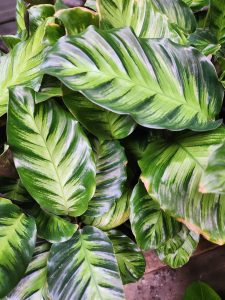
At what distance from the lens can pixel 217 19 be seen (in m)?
0.96

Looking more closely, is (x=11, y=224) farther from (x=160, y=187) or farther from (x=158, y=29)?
(x=158, y=29)

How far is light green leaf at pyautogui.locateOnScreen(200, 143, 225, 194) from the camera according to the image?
573mm

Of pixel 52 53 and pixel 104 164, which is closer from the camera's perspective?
pixel 52 53

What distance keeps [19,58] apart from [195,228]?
495 mm

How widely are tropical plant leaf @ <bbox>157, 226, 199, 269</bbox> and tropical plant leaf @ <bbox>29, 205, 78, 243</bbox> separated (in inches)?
9.2

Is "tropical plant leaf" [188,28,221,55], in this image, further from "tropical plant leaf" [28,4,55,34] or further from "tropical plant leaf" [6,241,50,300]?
"tropical plant leaf" [6,241,50,300]

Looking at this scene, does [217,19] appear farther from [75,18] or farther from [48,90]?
[48,90]

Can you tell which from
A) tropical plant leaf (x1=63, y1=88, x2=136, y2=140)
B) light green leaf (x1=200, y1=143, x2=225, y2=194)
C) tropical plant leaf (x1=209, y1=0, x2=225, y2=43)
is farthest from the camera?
tropical plant leaf (x1=209, y1=0, x2=225, y2=43)

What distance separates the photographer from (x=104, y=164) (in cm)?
82

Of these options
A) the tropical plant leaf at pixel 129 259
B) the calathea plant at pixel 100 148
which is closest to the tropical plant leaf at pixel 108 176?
the calathea plant at pixel 100 148

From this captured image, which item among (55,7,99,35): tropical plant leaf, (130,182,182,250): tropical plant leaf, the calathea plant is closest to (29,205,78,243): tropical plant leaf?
the calathea plant

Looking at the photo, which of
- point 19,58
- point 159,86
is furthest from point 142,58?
point 19,58

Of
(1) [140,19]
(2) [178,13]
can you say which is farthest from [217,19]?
(1) [140,19]

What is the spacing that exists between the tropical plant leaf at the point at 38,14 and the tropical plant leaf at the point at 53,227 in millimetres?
475
